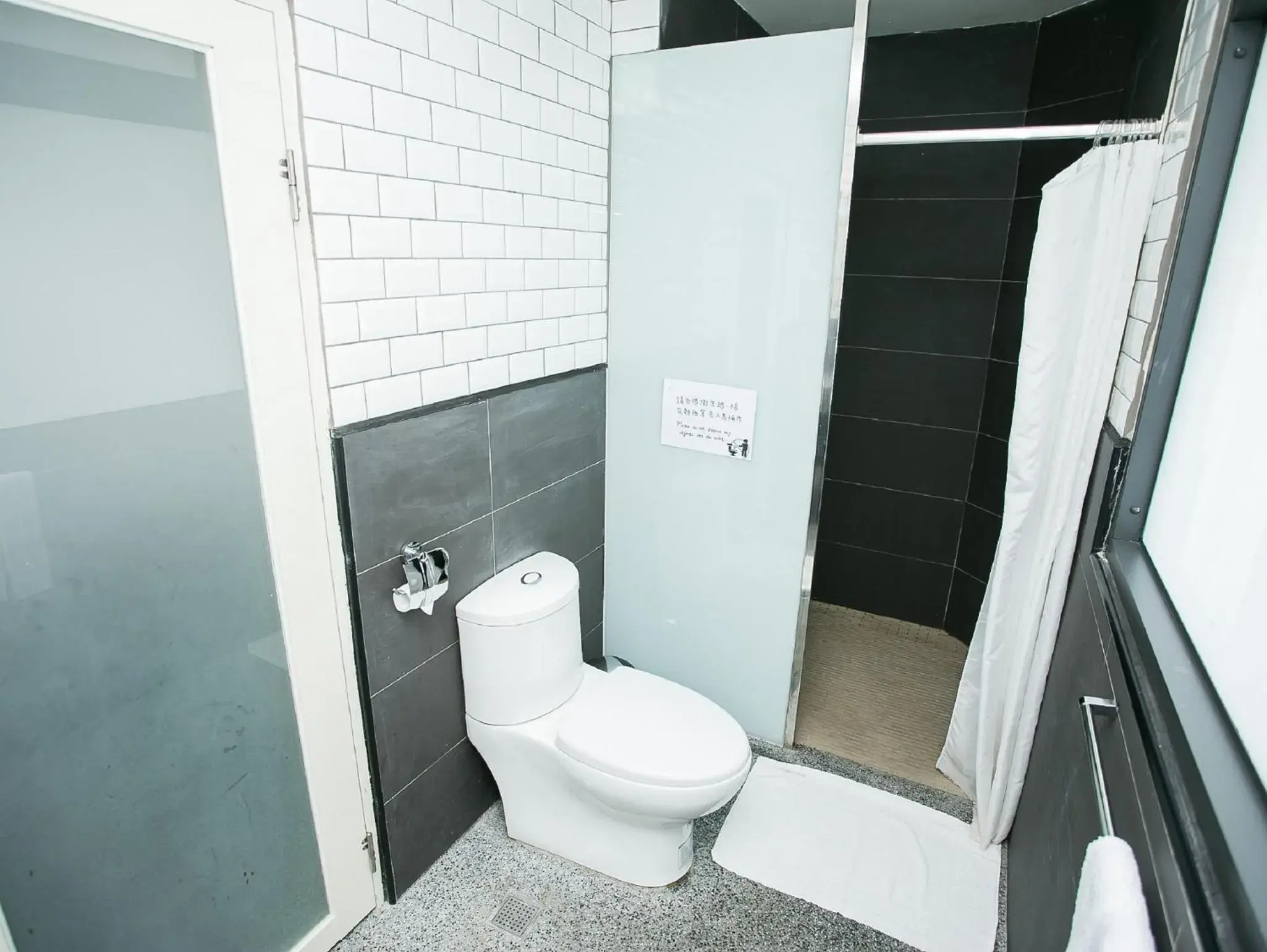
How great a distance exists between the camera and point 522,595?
1.75 metres

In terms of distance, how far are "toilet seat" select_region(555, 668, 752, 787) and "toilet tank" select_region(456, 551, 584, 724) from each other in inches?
3.8

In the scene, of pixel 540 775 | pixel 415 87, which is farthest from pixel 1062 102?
pixel 540 775

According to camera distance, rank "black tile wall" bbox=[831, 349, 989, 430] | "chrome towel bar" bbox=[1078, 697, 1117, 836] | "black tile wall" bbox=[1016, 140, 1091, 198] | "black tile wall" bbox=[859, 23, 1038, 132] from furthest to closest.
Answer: "black tile wall" bbox=[831, 349, 989, 430] → "black tile wall" bbox=[859, 23, 1038, 132] → "black tile wall" bbox=[1016, 140, 1091, 198] → "chrome towel bar" bbox=[1078, 697, 1117, 836]

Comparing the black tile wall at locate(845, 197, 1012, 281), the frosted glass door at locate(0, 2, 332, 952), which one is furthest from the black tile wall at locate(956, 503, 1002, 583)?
the frosted glass door at locate(0, 2, 332, 952)

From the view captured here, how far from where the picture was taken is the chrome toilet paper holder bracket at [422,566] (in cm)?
153

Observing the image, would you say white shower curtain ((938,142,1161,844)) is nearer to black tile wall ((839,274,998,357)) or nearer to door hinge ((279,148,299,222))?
black tile wall ((839,274,998,357))

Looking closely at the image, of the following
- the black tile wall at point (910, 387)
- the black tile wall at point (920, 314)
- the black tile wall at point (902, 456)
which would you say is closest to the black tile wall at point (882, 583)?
the black tile wall at point (902, 456)

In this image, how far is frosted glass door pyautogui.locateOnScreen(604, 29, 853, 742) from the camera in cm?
180

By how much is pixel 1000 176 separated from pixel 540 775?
2.47m

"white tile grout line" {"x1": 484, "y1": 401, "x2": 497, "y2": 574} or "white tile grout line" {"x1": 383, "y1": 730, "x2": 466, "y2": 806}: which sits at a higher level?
"white tile grout line" {"x1": 484, "y1": 401, "x2": 497, "y2": 574}

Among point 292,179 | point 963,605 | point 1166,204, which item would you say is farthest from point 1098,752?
point 963,605

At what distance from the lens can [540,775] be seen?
179 cm

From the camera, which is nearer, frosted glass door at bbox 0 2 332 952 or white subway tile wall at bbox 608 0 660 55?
frosted glass door at bbox 0 2 332 952

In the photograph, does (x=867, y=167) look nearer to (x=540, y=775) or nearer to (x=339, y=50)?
(x=339, y=50)
